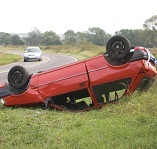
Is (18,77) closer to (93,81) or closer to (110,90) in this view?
(93,81)

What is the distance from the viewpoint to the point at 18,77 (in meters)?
7.49

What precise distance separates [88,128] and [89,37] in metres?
92.5

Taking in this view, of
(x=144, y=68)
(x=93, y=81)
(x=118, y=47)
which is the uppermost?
(x=118, y=47)

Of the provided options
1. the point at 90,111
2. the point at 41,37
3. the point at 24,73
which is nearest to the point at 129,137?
the point at 90,111

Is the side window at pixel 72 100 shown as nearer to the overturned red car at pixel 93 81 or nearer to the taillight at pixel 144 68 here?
the overturned red car at pixel 93 81

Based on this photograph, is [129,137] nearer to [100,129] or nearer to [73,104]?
[100,129]

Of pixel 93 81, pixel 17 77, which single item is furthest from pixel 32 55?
pixel 93 81

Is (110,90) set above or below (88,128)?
above

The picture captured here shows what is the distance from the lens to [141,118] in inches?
213

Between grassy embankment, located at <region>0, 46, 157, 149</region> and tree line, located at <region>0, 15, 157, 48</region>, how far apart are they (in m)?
56.7

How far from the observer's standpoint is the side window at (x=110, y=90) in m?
6.80

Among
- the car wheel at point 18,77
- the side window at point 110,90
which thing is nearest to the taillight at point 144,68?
the side window at point 110,90

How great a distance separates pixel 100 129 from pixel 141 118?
2.97 ft

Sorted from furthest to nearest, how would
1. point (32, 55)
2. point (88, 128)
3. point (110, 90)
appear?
point (32, 55), point (110, 90), point (88, 128)
